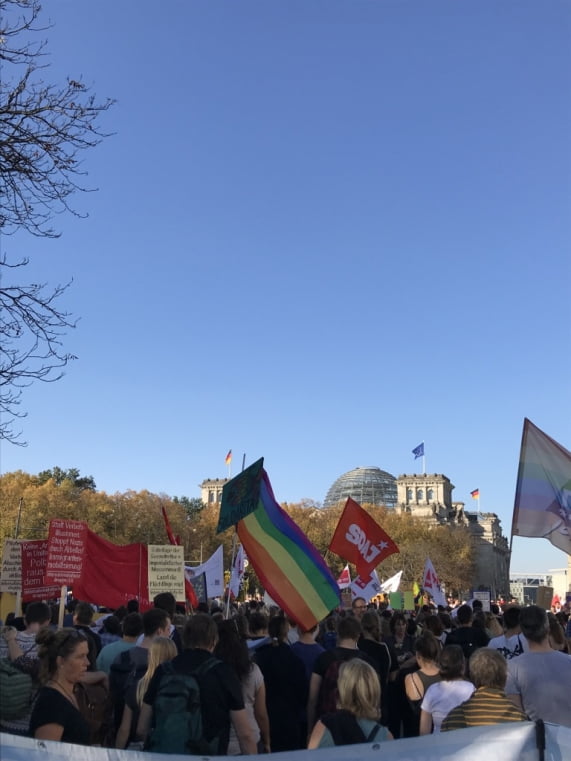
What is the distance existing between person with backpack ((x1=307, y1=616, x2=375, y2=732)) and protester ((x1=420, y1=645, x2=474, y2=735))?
1.93ft

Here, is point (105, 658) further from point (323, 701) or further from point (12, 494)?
point (12, 494)

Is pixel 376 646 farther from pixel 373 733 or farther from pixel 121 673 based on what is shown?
pixel 373 733

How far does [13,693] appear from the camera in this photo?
183 inches

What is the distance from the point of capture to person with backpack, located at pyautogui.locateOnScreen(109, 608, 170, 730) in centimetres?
632

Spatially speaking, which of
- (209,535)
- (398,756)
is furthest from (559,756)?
(209,535)

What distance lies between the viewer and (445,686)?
588cm

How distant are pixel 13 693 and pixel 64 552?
637 cm

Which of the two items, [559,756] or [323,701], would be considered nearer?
[559,756]

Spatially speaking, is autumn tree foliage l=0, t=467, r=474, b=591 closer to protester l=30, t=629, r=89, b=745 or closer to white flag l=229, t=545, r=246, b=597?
white flag l=229, t=545, r=246, b=597

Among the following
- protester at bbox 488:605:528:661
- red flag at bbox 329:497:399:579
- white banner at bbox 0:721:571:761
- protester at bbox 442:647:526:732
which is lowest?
white banner at bbox 0:721:571:761

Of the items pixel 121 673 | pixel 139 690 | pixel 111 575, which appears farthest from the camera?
pixel 111 575

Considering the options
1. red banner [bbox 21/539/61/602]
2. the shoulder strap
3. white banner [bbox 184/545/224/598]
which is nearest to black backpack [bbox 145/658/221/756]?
the shoulder strap

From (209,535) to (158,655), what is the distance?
90.3 m

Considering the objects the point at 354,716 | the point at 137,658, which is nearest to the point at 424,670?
the point at 137,658
